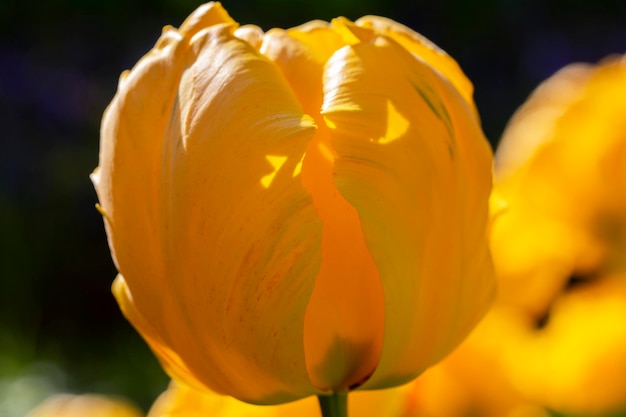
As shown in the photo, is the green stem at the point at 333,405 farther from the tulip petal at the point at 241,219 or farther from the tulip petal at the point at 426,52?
the tulip petal at the point at 426,52

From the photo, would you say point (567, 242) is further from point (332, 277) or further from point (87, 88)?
point (87, 88)

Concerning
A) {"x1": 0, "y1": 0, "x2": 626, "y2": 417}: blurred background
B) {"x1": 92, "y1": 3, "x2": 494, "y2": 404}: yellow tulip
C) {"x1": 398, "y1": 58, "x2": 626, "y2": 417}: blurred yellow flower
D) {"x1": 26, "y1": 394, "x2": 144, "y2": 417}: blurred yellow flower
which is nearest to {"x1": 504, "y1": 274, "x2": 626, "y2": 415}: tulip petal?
{"x1": 398, "y1": 58, "x2": 626, "y2": 417}: blurred yellow flower

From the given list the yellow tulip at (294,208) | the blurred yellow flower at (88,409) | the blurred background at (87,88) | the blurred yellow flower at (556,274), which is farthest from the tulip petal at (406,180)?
the blurred background at (87,88)

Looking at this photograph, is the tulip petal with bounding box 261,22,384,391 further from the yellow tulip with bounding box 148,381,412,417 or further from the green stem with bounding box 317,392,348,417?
the yellow tulip with bounding box 148,381,412,417

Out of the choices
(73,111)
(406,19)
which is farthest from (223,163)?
(406,19)

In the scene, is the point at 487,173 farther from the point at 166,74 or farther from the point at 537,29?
the point at 537,29
